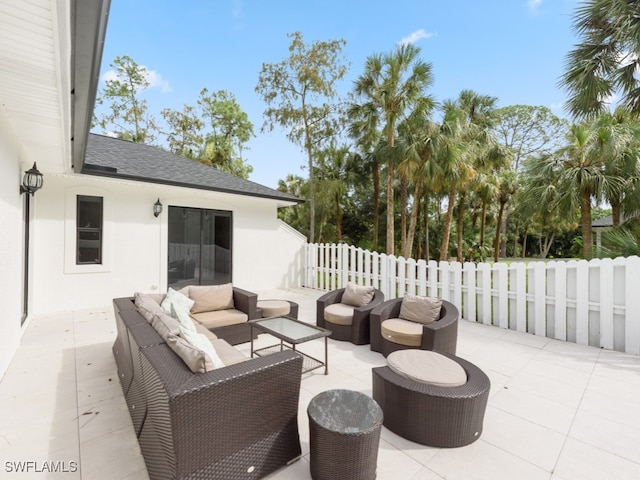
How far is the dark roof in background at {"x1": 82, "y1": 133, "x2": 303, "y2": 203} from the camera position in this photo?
668 cm

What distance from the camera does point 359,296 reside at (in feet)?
17.0

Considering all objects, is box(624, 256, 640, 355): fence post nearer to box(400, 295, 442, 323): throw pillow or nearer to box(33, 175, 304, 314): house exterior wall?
box(400, 295, 442, 323): throw pillow

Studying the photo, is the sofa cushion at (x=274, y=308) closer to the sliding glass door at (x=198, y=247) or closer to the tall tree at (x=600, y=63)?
the sliding glass door at (x=198, y=247)

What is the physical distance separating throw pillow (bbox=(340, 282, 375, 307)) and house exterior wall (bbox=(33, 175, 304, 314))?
4.72m

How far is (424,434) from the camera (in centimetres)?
240

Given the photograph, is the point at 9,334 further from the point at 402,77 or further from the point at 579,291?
the point at 402,77

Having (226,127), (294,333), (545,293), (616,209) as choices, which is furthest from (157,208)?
(226,127)

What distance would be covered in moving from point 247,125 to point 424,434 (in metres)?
23.4

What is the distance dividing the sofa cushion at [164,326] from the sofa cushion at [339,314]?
2692mm

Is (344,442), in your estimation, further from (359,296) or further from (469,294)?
(469,294)

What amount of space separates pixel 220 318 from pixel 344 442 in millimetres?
3058

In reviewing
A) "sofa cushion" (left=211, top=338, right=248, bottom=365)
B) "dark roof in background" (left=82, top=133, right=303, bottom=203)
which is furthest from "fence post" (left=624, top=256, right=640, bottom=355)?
"dark roof in background" (left=82, top=133, right=303, bottom=203)

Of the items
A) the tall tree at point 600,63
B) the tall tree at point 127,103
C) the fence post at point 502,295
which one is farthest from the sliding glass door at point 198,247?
the tall tree at point 127,103

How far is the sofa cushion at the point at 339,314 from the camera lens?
478cm
